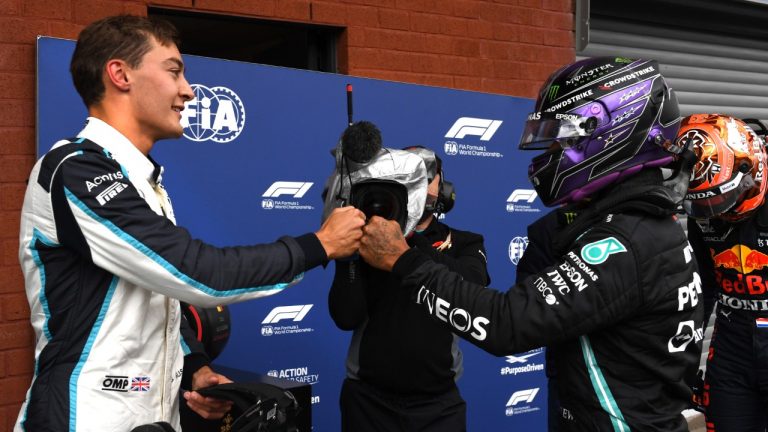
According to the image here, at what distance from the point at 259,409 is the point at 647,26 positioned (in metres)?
5.78

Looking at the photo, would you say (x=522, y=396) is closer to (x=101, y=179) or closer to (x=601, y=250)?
(x=601, y=250)

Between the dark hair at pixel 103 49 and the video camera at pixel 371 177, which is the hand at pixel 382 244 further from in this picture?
the dark hair at pixel 103 49

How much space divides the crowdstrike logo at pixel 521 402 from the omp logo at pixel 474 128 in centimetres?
163

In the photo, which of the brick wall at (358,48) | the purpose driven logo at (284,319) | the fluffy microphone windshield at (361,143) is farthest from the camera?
the purpose driven logo at (284,319)

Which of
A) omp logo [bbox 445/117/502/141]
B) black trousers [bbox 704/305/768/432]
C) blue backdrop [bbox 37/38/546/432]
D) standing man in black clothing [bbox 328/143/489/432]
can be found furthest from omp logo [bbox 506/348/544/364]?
standing man in black clothing [bbox 328/143/489/432]

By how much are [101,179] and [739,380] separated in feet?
10.5

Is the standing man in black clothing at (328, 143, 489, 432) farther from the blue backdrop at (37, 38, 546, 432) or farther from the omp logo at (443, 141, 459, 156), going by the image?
the omp logo at (443, 141, 459, 156)

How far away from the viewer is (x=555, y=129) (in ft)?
7.19

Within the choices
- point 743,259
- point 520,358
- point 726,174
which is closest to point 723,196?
point 726,174

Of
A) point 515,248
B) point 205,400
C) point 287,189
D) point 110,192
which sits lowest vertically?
point 205,400

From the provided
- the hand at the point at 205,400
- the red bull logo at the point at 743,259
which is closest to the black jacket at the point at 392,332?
the hand at the point at 205,400

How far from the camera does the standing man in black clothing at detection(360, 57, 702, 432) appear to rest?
191cm

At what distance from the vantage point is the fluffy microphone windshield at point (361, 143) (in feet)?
8.61

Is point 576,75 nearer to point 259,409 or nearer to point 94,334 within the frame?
point 259,409
